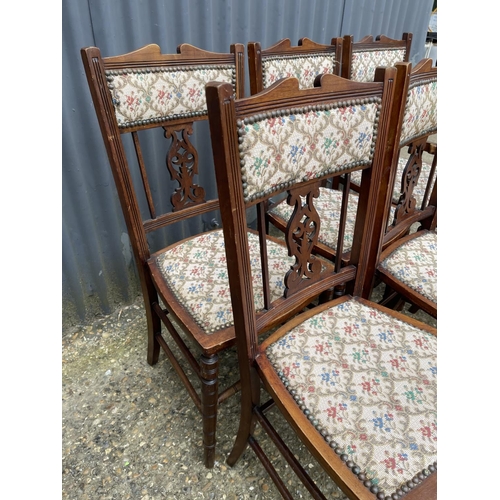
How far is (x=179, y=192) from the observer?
137 centimetres

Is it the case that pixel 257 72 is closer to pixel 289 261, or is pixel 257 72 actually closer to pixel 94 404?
pixel 289 261

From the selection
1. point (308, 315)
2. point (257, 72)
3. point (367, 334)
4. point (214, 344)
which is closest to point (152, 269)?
point (214, 344)

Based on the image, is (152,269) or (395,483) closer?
(395,483)

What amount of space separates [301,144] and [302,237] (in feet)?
0.84

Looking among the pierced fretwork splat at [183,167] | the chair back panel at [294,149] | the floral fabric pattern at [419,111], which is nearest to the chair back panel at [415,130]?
the floral fabric pattern at [419,111]

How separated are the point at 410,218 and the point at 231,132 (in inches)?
38.4

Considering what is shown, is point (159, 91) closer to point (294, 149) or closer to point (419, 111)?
point (294, 149)

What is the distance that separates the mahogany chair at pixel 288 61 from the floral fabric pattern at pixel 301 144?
2.20 ft

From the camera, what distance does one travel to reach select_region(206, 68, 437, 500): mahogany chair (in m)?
0.70

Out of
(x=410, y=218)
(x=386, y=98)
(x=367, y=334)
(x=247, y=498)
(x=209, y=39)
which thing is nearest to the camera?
(x=386, y=98)

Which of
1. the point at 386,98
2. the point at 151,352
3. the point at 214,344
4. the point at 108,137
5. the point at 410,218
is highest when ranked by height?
the point at 386,98

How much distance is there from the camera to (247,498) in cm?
121

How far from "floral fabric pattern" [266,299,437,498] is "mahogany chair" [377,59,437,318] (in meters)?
0.21

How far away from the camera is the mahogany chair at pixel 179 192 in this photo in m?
1.05
